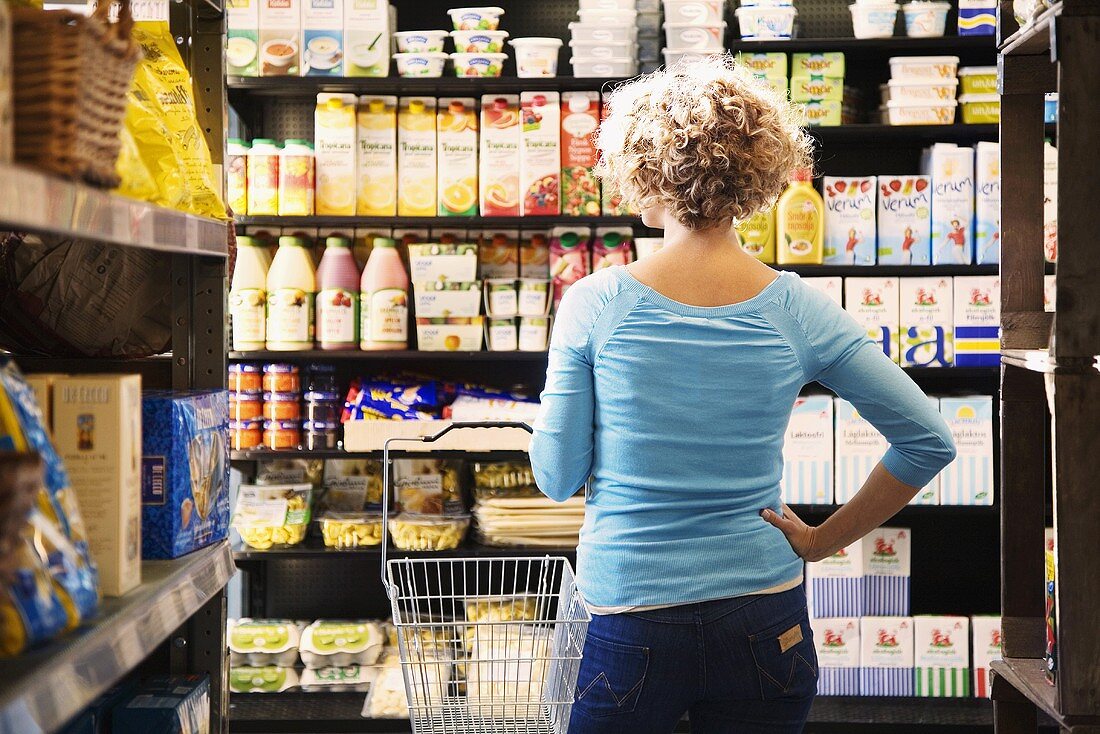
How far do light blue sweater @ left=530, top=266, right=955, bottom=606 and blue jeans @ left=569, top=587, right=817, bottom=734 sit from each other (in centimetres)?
3

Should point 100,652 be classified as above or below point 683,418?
below

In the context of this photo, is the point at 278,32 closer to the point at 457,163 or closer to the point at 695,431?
the point at 457,163

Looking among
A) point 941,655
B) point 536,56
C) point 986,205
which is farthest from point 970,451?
point 536,56

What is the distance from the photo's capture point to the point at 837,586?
371 centimetres

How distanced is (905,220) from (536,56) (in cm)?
131

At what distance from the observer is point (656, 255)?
1.71m

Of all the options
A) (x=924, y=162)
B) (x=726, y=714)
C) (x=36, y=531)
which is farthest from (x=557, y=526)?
(x=36, y=531)

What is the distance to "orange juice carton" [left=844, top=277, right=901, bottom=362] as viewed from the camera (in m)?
3.67

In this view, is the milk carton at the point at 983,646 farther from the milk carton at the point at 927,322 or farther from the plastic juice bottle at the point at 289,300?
the plastic juice bottle at the point at 289,300

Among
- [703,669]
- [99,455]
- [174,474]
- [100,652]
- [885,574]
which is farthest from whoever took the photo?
[885,574]

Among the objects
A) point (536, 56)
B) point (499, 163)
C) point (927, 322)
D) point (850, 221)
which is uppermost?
point (536, 56)

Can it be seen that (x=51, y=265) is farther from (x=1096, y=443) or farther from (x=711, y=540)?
(x=1096, y=443)

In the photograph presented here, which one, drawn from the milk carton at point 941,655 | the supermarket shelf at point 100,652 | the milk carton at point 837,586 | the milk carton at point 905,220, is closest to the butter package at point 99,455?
the supermarket shelf at point 100,652

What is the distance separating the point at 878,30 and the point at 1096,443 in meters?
2.43
